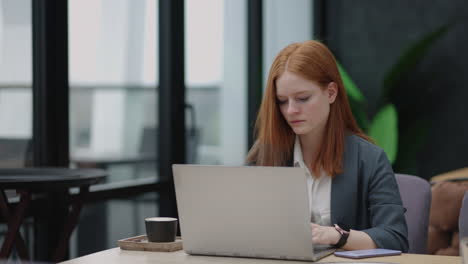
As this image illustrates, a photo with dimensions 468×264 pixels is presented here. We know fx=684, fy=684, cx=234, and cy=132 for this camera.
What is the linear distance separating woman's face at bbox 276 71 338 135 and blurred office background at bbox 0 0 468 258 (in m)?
1.05

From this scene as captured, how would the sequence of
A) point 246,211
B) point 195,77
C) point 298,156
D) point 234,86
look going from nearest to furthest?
point 246,211 → point 298,156 → point 195,77 → point 234,86

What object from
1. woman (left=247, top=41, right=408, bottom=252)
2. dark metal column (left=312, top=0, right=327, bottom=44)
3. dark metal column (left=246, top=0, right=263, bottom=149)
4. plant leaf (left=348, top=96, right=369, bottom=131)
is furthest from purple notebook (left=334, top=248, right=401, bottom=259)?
dark metal column (left=312, top=0, right=327, bottom=44)

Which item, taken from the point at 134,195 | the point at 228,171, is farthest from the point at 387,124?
the point at 228,171

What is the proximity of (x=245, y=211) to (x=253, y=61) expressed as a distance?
3027 mm

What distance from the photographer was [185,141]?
3619mm

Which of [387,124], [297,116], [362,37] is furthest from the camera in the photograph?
[362,37]

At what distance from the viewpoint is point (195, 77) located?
3.69m

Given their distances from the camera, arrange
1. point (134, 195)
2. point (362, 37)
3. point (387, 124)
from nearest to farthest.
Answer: point (134, 195)
point (387, 124)
point (362, 37)

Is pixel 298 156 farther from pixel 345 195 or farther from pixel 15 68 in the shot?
pixel 15 68

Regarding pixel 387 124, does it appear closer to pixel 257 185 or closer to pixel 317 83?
pixel 317 83

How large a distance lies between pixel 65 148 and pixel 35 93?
0.24 meters

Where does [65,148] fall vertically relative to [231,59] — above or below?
below

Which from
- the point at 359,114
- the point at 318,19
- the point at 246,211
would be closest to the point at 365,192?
the point at 246,211

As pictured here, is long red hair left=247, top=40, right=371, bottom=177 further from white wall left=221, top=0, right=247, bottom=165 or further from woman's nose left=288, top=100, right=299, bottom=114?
white wall left=221, top=0, right=247, bottom=165
